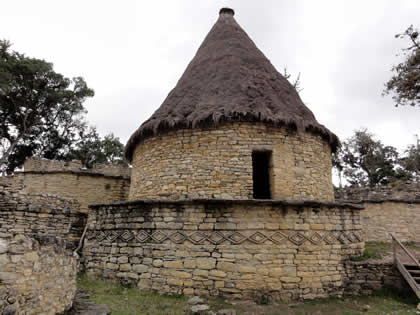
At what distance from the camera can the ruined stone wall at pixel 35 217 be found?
A: 25.9ft

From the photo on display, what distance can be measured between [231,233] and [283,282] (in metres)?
1.45

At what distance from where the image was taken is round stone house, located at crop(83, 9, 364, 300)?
5891mm

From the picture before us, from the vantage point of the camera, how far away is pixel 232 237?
5.95 m

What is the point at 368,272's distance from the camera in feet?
21.6

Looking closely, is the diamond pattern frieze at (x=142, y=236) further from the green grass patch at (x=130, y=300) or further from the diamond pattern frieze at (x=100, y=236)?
the diamond pattern frieze at (x=100, y=236)

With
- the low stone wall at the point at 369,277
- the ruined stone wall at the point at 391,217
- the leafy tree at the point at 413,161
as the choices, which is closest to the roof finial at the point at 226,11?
the ruined stone wall at the point at 391,217

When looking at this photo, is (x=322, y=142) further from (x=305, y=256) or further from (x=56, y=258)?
(x=56, y=258)

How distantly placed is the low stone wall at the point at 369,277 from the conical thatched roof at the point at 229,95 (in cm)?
377

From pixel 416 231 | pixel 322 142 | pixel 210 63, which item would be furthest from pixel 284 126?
pixel 416 231

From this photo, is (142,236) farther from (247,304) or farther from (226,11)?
(226,11)

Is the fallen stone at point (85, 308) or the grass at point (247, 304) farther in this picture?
the grass at point (247, 304)

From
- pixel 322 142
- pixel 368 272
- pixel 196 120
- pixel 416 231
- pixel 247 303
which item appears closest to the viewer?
pixel 247 303

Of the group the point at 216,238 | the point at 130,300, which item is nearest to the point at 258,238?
the point at 216,238

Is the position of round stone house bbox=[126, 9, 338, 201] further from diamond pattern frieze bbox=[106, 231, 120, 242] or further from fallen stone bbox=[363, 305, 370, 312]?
fallen stone bbox=[363, 305, 370, 312]
